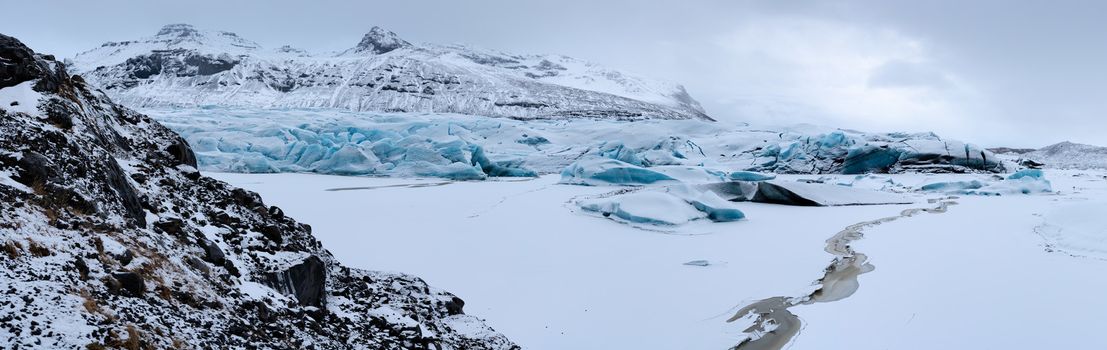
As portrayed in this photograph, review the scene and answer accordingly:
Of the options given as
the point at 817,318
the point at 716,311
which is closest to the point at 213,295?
the point at 716,311

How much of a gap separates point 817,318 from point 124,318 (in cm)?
496

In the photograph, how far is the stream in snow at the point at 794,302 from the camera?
524 centimetres

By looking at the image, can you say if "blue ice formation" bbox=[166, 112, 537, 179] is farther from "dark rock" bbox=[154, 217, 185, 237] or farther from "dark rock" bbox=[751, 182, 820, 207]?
"dark rock" bbox=[154, 217, 185, 237]

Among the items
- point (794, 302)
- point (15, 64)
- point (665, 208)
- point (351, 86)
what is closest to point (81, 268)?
point (15, 64)

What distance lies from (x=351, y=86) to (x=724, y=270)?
2537 inches

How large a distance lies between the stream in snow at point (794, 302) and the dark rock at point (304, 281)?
297 cm

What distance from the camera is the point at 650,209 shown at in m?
10.7

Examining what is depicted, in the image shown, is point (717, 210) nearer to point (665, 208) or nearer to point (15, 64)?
point (665, 208)

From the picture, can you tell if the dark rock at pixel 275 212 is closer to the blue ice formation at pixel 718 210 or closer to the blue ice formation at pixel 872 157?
the blue ice formation at pixel 718 210

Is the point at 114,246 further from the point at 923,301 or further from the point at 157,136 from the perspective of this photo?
the point at 923,301

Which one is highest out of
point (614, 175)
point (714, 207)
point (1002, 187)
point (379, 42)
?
point (379, 42)

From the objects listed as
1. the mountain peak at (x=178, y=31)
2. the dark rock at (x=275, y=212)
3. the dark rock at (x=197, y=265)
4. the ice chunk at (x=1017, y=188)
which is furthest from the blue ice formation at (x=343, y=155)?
the mountain peak at (x=178, y=31)

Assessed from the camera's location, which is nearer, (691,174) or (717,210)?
(717,210)

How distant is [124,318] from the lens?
8.72ft
